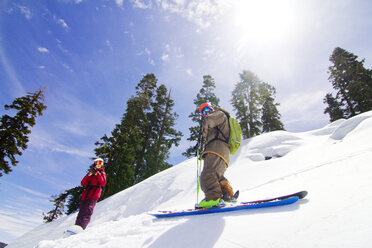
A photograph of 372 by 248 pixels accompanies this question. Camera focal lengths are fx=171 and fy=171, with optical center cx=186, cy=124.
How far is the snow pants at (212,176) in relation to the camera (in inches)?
124

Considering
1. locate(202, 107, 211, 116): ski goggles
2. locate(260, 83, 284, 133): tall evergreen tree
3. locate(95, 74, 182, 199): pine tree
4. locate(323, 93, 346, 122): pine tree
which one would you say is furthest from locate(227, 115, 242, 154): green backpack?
locate(323, 93, 346, 122): pine tree

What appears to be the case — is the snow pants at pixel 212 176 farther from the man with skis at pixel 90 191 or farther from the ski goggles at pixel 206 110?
the man with skis at pixel 90 191

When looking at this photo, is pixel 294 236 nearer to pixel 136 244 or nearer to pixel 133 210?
pixel 136 244

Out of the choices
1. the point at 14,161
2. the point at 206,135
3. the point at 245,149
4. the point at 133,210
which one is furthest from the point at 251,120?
the point at 14,161

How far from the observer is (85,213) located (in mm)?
4754

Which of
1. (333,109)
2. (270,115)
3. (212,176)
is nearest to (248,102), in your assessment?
(270,115)

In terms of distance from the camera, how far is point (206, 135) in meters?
3.71

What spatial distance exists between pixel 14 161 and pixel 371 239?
19.6m

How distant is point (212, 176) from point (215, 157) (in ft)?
1.21

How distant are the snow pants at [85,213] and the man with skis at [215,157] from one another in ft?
11.6

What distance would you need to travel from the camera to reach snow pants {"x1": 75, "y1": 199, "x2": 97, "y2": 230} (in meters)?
4.61

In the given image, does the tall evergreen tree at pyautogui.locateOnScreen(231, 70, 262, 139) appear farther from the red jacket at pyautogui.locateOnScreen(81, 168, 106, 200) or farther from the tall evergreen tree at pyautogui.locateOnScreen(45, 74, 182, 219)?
the red jacket at pyautogui.locateOnScreen(81, 168, 106, 200)

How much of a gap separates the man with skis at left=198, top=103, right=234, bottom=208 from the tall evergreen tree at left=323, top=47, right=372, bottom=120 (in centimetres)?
2788

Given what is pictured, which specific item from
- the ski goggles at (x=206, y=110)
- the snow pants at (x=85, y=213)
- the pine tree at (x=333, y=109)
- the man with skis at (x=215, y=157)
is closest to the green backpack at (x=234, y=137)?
the man with skis at (x=215, y=157)
